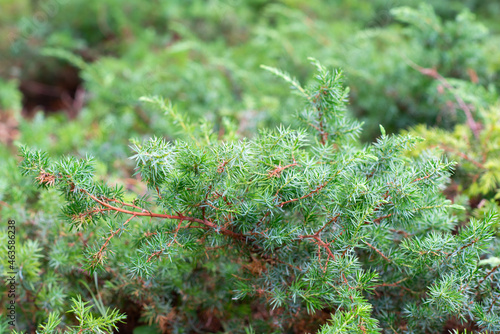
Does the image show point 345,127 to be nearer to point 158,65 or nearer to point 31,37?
point 158,65

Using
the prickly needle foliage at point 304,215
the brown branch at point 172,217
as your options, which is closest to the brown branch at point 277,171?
the prickly needle foliage at point 304,215

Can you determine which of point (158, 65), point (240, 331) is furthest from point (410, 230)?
point (158, 65)

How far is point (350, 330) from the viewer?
91 centimetres

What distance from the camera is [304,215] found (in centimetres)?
103

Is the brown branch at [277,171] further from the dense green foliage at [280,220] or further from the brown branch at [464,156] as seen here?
the brown branch at [464,156]

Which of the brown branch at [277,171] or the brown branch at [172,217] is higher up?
the brown branch at [277,171]

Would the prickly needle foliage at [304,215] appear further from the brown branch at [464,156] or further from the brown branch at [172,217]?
the brown branch at [464,156]

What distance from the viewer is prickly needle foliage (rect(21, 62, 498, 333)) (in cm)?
94

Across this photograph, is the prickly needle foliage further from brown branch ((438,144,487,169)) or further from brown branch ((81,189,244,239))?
brown branch ((438,144,487,169))

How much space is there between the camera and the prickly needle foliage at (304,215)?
941 millimetres

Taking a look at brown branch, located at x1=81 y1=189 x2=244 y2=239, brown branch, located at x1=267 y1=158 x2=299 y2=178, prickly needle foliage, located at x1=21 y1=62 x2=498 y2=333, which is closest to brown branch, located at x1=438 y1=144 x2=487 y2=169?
prickly needle foliage, located at x1=21 y1=62 x2=498 y2=333

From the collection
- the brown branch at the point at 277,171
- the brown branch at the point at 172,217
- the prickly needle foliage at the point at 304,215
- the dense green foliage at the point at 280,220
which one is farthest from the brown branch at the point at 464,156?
the brown branch at the point at 172,217

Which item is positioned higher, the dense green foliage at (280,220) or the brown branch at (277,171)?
the brown branch at (277,171)

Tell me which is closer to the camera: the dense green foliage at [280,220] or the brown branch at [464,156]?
the dense green foliage at [280,220]
